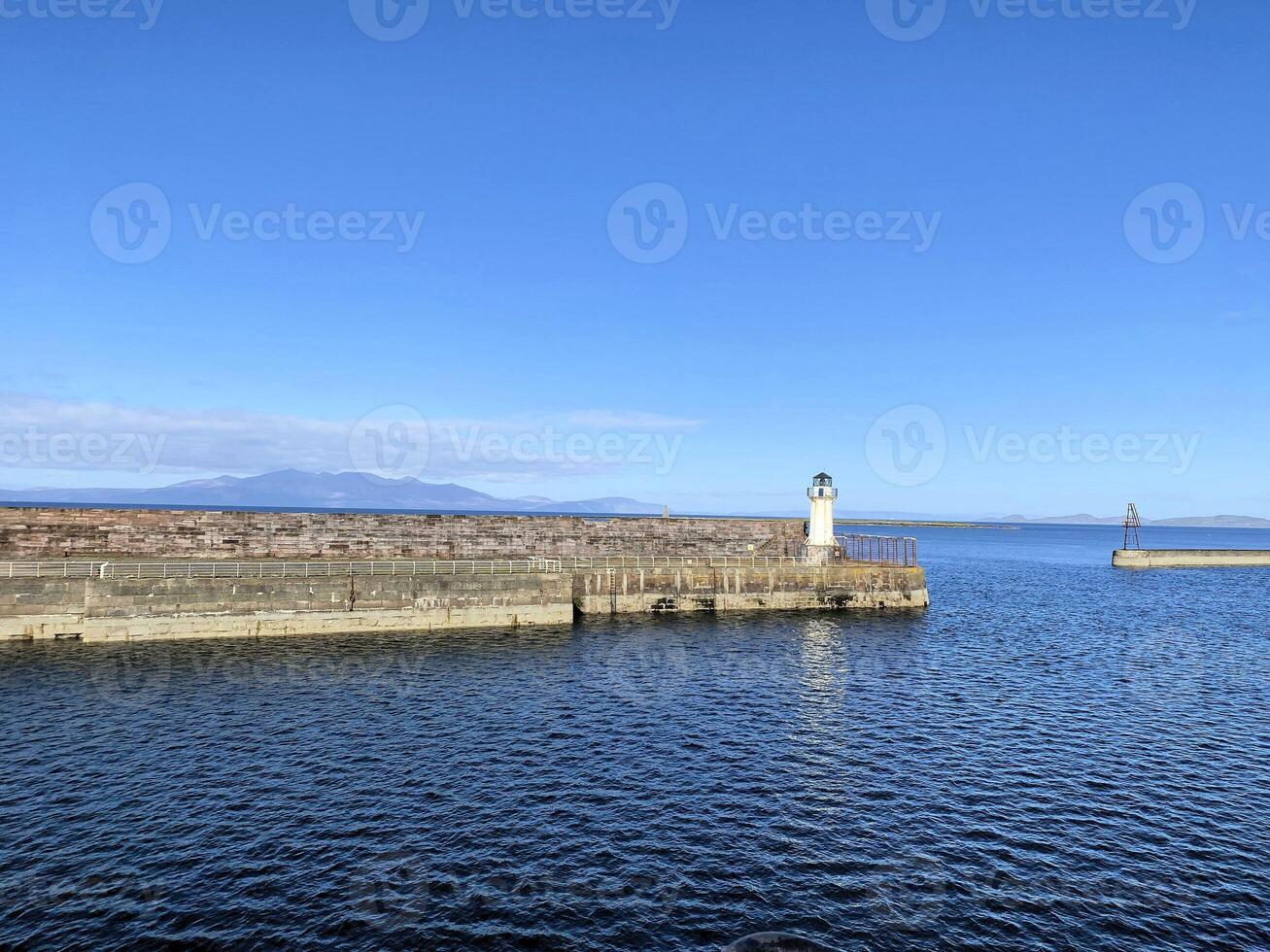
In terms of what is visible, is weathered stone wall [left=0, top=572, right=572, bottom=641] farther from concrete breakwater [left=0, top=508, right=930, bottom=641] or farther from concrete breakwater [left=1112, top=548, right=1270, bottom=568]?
concrete breakwater [left=1112, top=548, right=1270, bottom=568]

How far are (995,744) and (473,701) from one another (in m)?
20.6

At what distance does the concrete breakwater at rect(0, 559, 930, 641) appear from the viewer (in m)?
36.0

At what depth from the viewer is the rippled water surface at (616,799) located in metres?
14.0

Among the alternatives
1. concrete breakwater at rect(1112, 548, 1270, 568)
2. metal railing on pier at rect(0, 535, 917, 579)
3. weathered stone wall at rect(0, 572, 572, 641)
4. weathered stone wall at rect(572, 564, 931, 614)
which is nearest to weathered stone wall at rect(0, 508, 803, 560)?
metal railing on pier at rect(0, 535, 917, 579)

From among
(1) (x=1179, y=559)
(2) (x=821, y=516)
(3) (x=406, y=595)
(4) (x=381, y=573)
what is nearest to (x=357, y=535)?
(4) (x=381, y=573)

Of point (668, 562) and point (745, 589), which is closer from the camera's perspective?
point (745, 589)

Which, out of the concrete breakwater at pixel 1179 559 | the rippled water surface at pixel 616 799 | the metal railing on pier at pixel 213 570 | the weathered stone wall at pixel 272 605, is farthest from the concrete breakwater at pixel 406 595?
the concrete breakwater at pixel 1179 559

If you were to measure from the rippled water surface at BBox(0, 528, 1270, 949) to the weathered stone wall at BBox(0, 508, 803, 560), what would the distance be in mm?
14554

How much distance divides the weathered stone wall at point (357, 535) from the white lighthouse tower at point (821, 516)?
5348mm

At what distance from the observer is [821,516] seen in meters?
57.8

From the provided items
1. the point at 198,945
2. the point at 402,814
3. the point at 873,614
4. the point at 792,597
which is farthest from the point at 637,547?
the point at 198,945

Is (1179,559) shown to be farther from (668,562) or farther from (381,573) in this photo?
(381,573)

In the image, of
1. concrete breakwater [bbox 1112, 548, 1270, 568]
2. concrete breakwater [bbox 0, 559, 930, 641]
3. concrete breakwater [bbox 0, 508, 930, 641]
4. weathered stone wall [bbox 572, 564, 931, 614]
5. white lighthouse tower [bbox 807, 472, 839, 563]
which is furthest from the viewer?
concrete breakwater [bbox 1112, 548, 1270, 568]

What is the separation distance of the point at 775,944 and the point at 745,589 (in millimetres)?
43080
